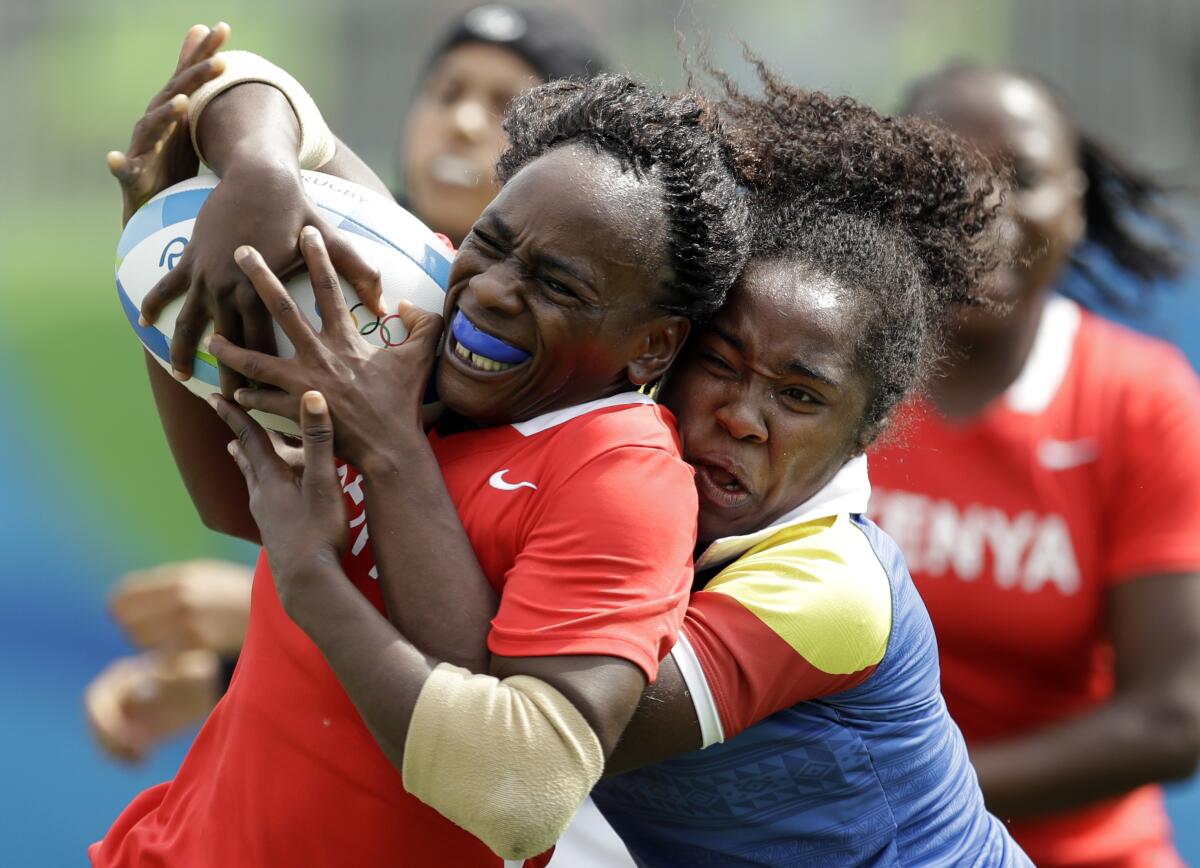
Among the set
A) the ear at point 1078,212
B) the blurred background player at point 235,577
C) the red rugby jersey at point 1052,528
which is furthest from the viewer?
the blurred background player at point 235,577

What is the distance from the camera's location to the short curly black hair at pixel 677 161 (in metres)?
1.90

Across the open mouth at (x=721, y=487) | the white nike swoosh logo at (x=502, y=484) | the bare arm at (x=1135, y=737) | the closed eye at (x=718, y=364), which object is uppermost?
the closed eye at (x=718, y=364)

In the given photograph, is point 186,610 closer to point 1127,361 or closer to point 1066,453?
point 1066,453

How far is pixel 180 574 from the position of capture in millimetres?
3895

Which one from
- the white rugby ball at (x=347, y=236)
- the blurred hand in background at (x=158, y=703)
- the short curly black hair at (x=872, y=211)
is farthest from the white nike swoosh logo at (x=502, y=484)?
the blurred hand in background at (x=158, y=703)

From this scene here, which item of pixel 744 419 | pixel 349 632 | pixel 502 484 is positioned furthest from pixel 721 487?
pixel 349 632

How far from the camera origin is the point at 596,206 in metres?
1.84

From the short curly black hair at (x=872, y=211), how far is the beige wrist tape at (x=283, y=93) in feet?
1.85

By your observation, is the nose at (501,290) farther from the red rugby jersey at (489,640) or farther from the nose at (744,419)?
the nose at (744,419)

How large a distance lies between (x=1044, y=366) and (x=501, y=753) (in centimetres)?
224

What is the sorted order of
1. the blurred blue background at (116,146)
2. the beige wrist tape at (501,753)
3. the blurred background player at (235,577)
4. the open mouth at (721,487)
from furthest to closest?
the blurred blue background at (116,146) < the blurred background player at (235,577) < the open mouth at (721,487) < the beige wrist tape at (501,753)

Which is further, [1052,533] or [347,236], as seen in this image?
[1052,533]

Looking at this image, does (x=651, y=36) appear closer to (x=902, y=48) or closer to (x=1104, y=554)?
(x=902, y=48)

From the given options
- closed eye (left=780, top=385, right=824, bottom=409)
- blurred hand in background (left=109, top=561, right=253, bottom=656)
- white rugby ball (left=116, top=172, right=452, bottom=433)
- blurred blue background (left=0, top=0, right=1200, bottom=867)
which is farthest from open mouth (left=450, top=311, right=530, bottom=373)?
blurred blue background (left=0, top=0, right=1200, bottom=867)
